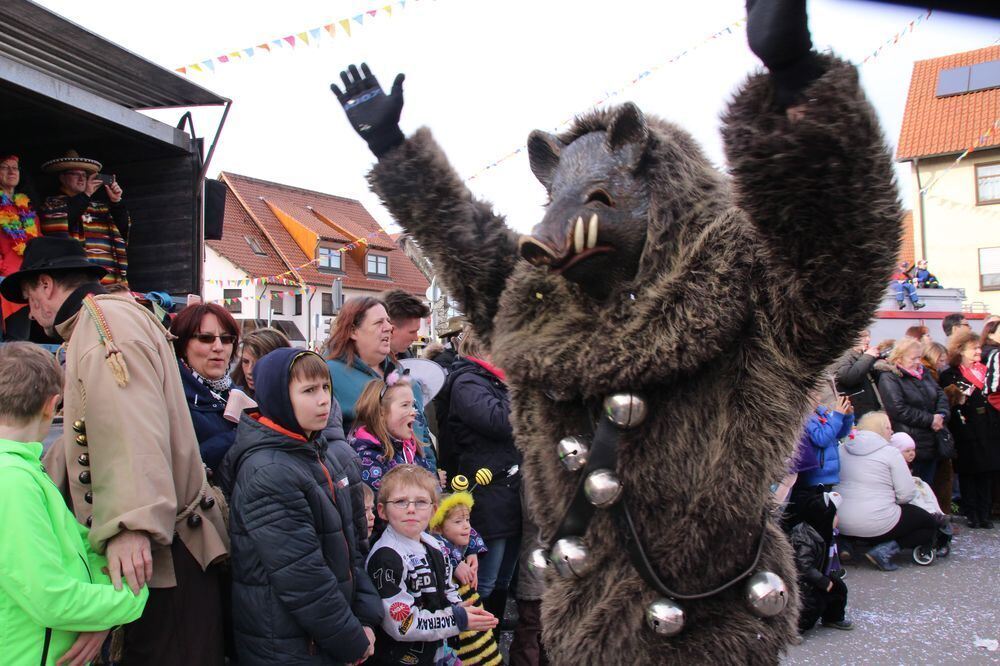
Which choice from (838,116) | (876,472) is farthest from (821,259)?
(876,472)

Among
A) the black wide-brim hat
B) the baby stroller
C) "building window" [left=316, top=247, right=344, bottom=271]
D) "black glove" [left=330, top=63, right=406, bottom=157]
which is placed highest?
"building window" [left=316, top=247, right=344, bottom=271]

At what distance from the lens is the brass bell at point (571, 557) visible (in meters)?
1.76

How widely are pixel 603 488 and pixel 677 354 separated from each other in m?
0.35

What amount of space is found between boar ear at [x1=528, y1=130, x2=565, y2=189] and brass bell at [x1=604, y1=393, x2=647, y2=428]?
2.11 feet

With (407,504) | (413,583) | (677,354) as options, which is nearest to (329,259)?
(407,504)

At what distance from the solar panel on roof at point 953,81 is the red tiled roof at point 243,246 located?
18.6m

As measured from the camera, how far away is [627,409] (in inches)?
65.0

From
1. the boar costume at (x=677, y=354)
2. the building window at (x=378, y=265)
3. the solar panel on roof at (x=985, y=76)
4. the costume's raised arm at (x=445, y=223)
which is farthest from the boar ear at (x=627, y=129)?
the building window at (x=378, y=265)

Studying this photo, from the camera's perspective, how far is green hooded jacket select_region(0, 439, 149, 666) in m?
1.86

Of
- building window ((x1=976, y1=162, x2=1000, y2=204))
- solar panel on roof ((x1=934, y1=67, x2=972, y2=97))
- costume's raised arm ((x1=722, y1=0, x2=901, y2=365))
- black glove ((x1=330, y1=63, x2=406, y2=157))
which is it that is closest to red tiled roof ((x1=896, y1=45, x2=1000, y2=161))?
solar panel on roof ((x1=934, y1=67, x2=972, y2=97))

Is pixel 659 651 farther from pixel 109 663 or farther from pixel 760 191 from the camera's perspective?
pixel 109 663

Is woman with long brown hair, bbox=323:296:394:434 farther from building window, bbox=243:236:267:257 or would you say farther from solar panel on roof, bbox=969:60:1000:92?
building window, bbox=243:236:267:257

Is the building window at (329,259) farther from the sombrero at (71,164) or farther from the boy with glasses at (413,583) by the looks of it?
the boy with glasses at (413,583)

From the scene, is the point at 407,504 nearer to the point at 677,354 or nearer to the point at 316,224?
the point at 677,354
